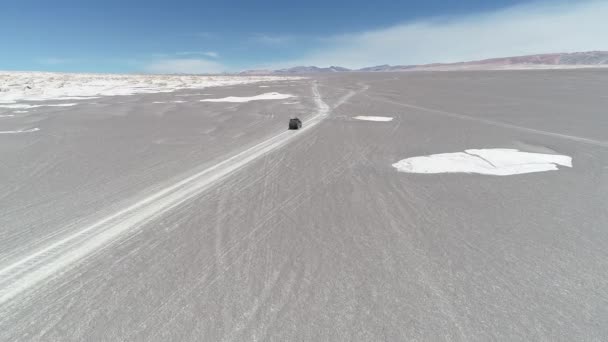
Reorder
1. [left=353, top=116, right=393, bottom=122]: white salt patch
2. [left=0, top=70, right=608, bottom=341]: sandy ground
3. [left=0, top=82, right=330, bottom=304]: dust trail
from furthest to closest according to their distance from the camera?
[left=353, top=116, right=393, bottom=122]: white salt patch → [left=0, top=82, right=330, bottom=304]: dust trail → [left=0, top=70, right=608, bottom=341]: sandy ground

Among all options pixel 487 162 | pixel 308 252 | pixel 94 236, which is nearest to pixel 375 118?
pixel 487 162

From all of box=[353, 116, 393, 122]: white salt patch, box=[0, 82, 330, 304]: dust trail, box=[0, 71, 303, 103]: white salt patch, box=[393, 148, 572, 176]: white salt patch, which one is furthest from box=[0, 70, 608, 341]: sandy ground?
box=[0, 71, 303, 103]: white salt patch

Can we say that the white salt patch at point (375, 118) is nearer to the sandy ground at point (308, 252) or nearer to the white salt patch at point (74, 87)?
the sandy ground at point (308, 252)

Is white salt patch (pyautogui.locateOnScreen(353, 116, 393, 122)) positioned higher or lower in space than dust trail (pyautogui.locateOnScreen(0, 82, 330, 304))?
lower

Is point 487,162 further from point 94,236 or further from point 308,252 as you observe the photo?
point 94,236

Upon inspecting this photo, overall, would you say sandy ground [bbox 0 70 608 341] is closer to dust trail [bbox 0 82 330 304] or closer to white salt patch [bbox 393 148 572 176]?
dust trail [bbox 0 82 330 304]

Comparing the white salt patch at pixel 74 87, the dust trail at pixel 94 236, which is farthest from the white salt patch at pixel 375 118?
the white salt patch at pixel 74 87

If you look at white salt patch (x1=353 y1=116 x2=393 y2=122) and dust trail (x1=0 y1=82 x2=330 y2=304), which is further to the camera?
white salt patch (x1=353 y1=116 x2=393 y2=122)

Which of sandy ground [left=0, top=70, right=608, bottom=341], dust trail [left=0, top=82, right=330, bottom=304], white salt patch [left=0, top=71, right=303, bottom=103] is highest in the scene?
white salt patch [left=0, top=71, right=303, bottom=103]
